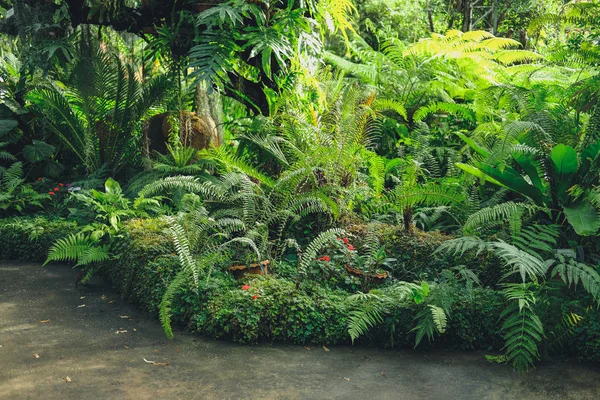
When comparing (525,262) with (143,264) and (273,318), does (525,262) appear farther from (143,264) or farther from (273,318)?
(143,264)

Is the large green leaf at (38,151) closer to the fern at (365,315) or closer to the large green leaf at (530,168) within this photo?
the fern at (365,315)

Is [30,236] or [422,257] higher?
[422,257]

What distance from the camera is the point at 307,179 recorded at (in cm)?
571

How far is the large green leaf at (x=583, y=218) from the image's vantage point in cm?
439

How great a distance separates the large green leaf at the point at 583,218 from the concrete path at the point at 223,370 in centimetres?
96

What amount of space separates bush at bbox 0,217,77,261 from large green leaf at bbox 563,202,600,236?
4338mm

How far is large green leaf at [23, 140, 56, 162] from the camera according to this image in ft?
24.2

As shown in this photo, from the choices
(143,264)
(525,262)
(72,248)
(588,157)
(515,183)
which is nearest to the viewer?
(525,262)

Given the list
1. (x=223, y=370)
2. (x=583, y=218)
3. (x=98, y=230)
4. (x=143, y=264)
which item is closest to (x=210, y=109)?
(x=98, y=230)

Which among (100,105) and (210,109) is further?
(210,109)

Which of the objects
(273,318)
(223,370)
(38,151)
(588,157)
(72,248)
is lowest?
(223,370)

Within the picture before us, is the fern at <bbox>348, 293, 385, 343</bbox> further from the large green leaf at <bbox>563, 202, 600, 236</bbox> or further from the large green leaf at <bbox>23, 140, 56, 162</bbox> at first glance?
the large green leaf at <bbox>23, 140, 56, 162</bbox>

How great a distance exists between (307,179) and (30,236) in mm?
2688

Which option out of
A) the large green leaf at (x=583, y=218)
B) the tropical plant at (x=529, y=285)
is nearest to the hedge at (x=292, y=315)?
the tropical plant at (x=529, y=285)
